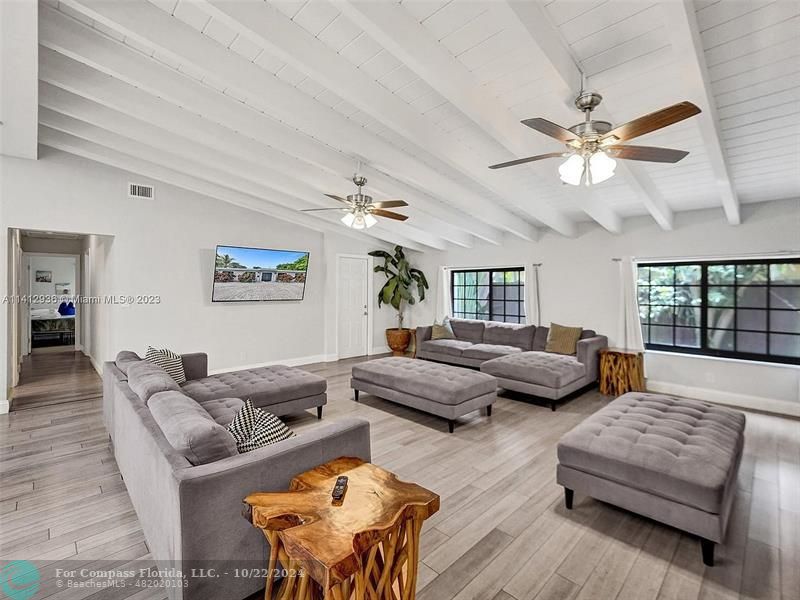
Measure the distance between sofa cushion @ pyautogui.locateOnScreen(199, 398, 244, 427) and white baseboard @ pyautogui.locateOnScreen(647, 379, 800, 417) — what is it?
5.35 metres

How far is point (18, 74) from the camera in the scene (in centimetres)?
271

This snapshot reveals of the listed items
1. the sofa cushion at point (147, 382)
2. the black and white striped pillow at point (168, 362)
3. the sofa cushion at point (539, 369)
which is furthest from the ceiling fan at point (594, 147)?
the black and white striped pillow at point (168, 362)

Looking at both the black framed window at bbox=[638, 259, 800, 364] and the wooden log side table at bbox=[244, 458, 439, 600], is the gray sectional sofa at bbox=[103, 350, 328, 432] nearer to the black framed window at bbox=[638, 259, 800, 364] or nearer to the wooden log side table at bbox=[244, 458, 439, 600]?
the wooden log side table at bbox=[244, 458, 439, 600]

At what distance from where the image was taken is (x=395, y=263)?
8.34m

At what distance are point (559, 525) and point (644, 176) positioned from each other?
11.6 ft

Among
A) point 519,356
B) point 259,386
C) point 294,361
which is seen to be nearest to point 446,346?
point 519,356

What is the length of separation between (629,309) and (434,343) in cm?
307

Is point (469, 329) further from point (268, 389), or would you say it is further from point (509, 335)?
point (268, 389)

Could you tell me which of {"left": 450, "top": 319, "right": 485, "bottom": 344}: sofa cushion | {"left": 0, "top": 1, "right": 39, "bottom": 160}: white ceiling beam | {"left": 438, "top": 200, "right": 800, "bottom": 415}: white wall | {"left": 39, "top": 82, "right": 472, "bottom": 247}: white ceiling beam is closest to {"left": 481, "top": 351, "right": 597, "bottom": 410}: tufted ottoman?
{"left": 438, "top": 200, "right": 800, "bottom": 415}: white wall

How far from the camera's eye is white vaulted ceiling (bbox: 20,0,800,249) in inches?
82.8

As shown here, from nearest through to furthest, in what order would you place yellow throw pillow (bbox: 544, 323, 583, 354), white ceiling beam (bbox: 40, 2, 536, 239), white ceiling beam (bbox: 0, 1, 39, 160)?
white ceiling beam (bbox: 0, 1, 39, 160) → white ceiling beam (bbox: 40, 2, 536, 239) → yellow throw pillow (bbox: 544, 323, 583, 354)

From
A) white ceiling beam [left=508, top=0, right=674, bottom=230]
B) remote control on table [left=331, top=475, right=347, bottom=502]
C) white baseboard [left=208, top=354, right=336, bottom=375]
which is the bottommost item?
white baseboard [left=208, top=354, right=336, bottom=375]

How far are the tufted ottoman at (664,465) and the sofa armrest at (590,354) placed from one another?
233 centimetres

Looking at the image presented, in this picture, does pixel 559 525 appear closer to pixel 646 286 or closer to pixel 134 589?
pixel 134 589
